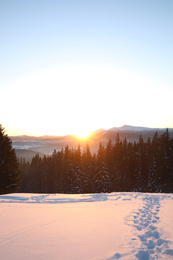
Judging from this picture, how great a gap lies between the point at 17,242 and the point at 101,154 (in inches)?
1900

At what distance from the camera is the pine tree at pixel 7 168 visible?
80.7 feet

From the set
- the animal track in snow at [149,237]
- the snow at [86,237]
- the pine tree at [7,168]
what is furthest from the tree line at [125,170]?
the snow at [86,237]

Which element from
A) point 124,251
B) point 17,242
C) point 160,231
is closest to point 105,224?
point 160,231

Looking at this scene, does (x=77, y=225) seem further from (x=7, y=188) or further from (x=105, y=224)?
(x=7, y=188)

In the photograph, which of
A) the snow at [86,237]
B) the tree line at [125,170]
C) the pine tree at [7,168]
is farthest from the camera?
the tree line at [125,170]

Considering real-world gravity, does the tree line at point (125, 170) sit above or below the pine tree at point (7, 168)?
below

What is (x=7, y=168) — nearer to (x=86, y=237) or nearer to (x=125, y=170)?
(x=86, y=237)

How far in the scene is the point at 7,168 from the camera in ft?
82.5

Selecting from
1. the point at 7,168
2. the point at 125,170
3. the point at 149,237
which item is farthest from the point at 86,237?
the point at 125,170

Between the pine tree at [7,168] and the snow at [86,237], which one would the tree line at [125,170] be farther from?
the snow at [86,237]

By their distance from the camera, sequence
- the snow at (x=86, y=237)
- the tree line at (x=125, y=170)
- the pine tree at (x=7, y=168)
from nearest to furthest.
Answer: the snow at (x=86, y=237), the pine tree at (x=7, y=168), the tree line at (x=125, y=170)

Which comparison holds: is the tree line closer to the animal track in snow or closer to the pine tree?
the pine tree

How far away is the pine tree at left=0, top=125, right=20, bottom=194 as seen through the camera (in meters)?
24.6

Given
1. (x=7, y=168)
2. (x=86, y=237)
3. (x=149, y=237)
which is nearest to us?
(x=86, y=237)
